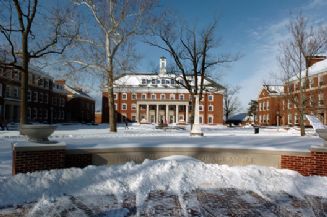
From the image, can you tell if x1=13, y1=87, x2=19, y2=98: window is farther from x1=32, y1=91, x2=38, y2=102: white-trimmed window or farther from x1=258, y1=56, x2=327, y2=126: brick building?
x1=258, y1=56, x2=327, y2=126: brick building

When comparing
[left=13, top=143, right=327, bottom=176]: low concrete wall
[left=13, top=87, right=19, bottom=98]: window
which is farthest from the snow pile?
[left=13, top=87, right=19, bottom=98]: window

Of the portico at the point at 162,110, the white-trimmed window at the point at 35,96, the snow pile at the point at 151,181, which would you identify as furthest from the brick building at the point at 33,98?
the snow pile at the point at 151,181

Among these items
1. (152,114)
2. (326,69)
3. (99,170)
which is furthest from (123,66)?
(152,114)

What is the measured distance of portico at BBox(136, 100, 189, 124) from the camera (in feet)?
225

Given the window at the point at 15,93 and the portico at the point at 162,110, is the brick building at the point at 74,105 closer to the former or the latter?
the portico at the point at 162,110

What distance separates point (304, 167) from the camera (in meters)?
8.21

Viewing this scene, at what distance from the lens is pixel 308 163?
815 centimetres

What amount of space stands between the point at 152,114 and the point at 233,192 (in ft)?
213

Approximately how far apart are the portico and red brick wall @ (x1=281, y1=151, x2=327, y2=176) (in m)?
59.5

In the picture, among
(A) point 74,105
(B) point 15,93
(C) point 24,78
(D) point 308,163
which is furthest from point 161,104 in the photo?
(D) point 308,163

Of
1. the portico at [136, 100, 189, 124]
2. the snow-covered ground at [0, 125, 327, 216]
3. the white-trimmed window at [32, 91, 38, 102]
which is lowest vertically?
the snow-covered ground at [0, 125, 327, 216]

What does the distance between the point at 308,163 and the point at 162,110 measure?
63.6m

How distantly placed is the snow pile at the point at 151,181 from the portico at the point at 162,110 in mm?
60306

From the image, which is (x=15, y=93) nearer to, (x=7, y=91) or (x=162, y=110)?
(x=7, y=91)
